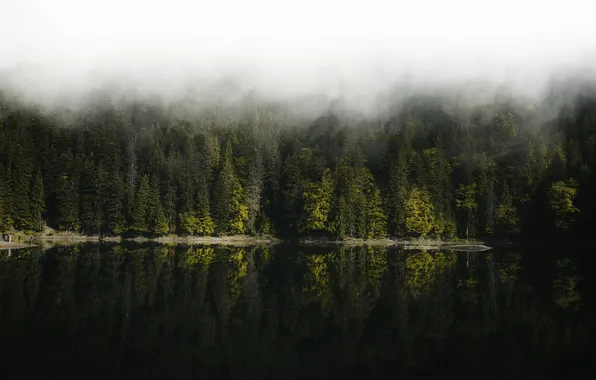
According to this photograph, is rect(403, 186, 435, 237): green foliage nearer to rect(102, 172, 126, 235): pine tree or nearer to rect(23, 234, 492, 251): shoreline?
rect(23, 234, 492, 251): shoreline

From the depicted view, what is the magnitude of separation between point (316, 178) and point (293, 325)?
10696 centimetres

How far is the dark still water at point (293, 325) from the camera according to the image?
23.5 meters

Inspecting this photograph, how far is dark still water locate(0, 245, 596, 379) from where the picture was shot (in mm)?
23453

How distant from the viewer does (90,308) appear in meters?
34.8

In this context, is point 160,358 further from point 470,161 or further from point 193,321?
point 470,161

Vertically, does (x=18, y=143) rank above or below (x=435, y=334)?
above

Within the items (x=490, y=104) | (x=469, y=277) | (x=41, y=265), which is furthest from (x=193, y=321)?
(x=490, y=104)

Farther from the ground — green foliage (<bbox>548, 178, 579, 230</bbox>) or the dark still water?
green foliage (<bbox>548, 178, 579, 230</bbox>)

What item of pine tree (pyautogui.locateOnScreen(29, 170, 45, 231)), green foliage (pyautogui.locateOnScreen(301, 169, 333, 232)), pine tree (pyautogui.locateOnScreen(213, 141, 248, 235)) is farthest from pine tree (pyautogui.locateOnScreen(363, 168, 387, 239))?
pine tree (pyautogui.locateOnScreen(29, 170, 45, 231))

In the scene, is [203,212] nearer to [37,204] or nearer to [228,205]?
[228,205]

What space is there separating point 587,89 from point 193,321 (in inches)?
6714

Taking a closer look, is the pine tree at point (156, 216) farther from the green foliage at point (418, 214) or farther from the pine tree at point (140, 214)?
the green foliage at point (418, 214)

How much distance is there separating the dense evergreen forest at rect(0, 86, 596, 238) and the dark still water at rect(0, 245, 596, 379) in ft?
218

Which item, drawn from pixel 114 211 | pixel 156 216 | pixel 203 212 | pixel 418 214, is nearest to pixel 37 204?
pixel 114 211
